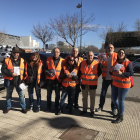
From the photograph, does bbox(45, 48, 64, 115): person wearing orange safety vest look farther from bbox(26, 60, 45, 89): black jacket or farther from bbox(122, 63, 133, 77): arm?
bbox(122, 63, 133, 77): arm

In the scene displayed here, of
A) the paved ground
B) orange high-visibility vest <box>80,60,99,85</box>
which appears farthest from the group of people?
the paved ground

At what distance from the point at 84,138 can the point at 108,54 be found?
7.31 feet

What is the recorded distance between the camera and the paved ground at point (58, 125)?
3.08 meters

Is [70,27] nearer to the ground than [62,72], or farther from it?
farther from it

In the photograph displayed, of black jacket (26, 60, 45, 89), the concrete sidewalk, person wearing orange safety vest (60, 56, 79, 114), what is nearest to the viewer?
the concrete sidewalk

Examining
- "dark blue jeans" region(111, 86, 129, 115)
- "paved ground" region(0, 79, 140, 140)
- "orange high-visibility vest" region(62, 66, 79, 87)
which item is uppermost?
"orange high-visibility vest" region(62, 66, 79, 87)

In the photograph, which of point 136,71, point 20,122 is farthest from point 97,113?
point 136,71

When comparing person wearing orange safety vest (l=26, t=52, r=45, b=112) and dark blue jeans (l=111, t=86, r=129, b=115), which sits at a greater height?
person wearing orange safety vest (l=26, t=52, r=45, b=112)

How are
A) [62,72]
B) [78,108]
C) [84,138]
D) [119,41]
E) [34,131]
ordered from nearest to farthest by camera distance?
[84,138]
[34,131]
[62,72]
[78,108]
[119,41]

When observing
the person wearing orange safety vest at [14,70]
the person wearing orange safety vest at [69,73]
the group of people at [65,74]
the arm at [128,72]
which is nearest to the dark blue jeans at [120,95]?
the group of people at [65,74]

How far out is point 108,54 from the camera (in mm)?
4035

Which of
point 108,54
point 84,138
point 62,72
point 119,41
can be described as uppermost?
point 119,41

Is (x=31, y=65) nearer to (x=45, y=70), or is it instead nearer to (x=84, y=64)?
(x=45, y=70)

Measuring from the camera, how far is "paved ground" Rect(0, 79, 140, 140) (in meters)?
3.08
